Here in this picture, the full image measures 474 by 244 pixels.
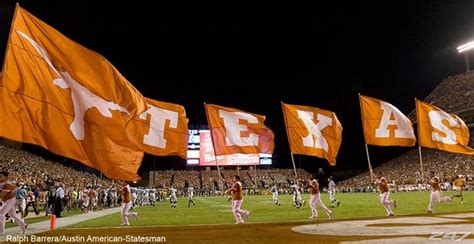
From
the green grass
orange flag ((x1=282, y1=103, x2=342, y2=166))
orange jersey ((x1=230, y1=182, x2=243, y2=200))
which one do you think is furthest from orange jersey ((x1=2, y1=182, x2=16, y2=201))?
orange flag ((x1=282, y1=103, x2=342, y2=166))

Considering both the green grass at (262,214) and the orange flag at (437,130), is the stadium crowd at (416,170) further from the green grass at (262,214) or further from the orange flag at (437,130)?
the orange flag at (437,130)

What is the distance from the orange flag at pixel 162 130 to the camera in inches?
632

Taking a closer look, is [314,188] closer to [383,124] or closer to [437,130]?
[383,124]

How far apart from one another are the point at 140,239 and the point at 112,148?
139 inches

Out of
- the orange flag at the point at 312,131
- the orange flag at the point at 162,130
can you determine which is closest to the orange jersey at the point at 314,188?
the orange flag at the point at 312,131

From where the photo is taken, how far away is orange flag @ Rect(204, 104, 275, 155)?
2059 centimetres

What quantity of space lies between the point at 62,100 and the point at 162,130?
7900 mm

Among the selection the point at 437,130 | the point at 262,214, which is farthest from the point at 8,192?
the point at 437,130

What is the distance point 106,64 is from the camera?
1077cm

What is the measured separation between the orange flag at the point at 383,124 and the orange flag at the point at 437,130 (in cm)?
108

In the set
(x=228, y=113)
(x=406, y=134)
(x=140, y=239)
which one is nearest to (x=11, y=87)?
(x=140, y=239)

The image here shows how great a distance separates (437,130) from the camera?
977 inches

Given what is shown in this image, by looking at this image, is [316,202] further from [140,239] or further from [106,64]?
[106,64]

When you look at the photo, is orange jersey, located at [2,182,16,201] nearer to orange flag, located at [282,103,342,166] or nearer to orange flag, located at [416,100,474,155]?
orange flag, located at [282,103,342,166]
